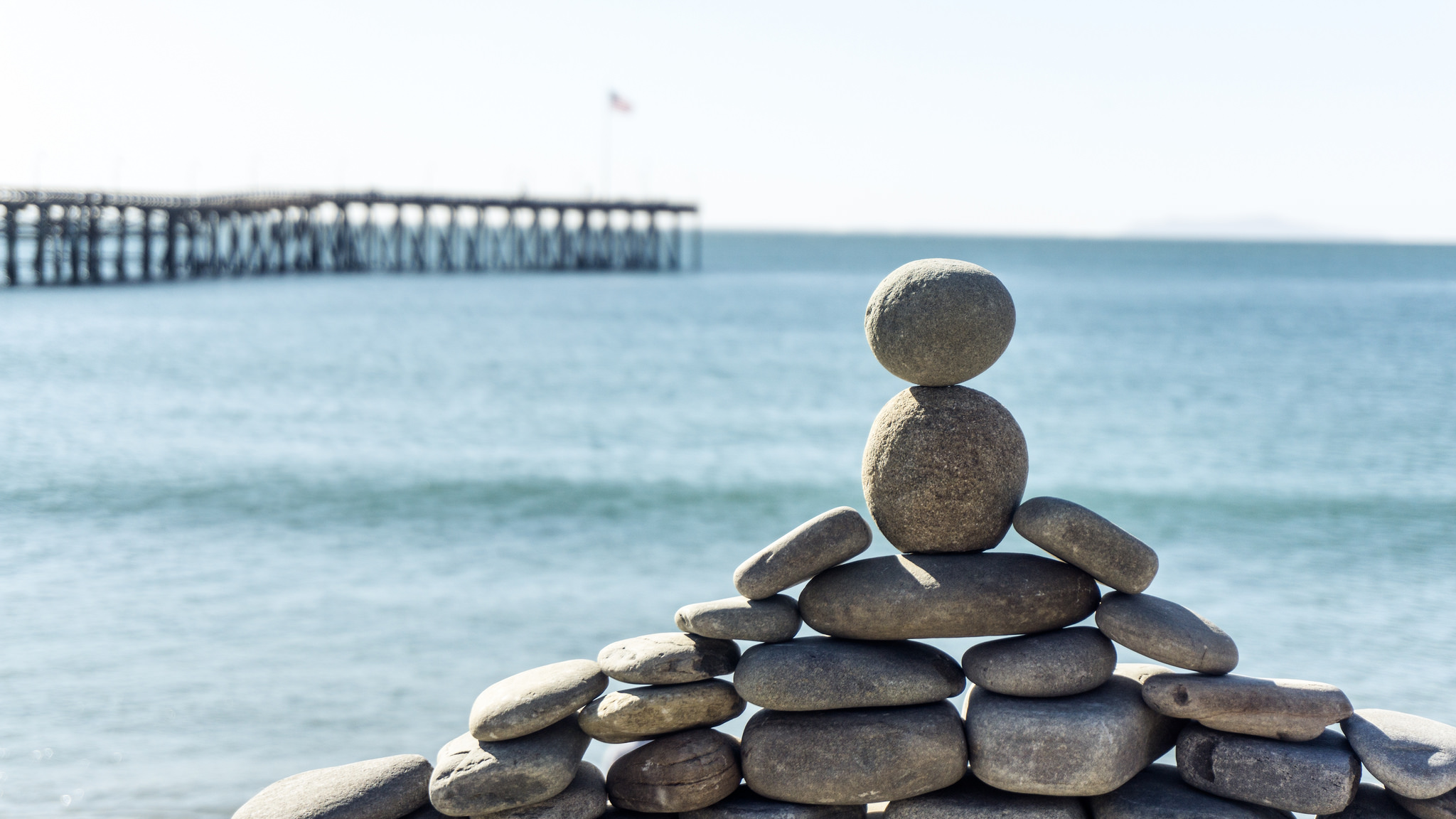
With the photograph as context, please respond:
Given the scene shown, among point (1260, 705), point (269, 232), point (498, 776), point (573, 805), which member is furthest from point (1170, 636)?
point (269, 232)

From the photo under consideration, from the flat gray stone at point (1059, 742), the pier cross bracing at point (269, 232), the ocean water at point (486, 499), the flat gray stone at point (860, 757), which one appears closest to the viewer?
the flat gray stone at point (1059, 742)

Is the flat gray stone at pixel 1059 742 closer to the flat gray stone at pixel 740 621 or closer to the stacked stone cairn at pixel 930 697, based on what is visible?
the stacked stone cairn at pixel 930 697

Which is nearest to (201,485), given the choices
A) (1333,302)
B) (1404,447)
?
(1404,447)

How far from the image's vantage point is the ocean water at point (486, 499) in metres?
9.53

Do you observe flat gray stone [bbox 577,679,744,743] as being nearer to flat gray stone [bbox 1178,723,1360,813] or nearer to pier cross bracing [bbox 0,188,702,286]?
flat gray stone [bbox 1178,723,1360,813]

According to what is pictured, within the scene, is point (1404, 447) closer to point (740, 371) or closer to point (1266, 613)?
point (1266, 613)

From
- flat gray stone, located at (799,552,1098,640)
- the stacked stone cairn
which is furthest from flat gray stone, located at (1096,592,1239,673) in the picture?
flat gray stone, located at (799,552,1098,640)

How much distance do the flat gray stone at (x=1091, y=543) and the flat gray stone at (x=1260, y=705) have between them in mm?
484

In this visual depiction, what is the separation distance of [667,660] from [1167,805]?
2.27m

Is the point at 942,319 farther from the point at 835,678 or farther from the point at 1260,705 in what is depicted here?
the point at 1260,705

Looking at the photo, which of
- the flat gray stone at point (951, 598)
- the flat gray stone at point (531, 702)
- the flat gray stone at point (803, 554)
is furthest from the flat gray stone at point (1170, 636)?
the flat gray stone at point (531, 702)

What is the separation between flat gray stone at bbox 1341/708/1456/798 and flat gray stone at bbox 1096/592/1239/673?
0.58m

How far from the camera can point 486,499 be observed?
1841 centimetres

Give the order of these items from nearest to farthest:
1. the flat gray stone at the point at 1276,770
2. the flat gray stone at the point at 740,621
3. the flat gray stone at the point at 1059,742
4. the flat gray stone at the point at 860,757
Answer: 1. the flat gray stone at the point at 1276,770
2. the flat gray stone at the point at 1059,742
3. the flat gray stone at the point at 860,757
4. the flat gray stone at the point at 740,621
